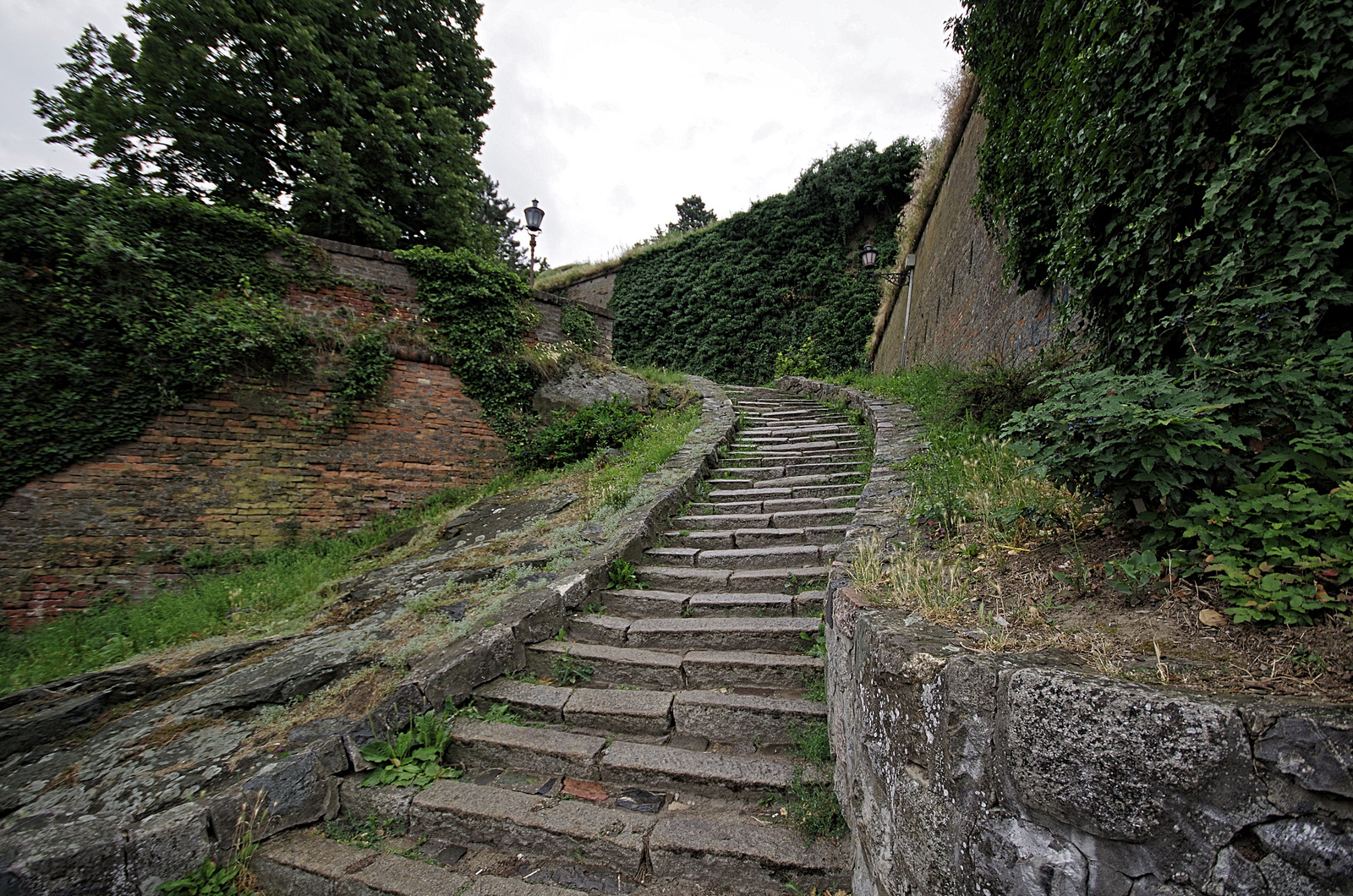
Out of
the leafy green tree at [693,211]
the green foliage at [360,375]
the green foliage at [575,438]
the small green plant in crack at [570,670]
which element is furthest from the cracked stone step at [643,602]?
the leafy green tree at [693,211]

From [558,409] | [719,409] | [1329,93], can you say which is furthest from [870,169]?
[1329,93]

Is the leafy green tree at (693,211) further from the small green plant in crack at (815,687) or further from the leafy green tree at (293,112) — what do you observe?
the small green plant in crack at (815,687)

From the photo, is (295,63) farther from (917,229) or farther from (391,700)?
(917,229)

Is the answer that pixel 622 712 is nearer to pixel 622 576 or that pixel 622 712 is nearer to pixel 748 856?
pixel 748 856

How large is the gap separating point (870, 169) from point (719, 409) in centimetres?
1123

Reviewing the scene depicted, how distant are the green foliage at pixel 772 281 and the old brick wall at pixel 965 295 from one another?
4.29 meters

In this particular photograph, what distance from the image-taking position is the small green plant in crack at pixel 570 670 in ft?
12.1

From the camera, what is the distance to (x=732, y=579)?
449cm

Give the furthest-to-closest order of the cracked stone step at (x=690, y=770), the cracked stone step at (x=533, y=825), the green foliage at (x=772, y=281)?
the green foliage at (x=772, y=281) < the cracked stone step at (x=690, y=770) < the cracked stone step at (x=533, y=825)

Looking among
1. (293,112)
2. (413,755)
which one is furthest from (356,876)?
(293,112)

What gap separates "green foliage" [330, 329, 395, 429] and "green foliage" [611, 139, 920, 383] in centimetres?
1168

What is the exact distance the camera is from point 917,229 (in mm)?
12562

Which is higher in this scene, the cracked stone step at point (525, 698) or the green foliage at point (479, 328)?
the green foliage at point (479, 328)

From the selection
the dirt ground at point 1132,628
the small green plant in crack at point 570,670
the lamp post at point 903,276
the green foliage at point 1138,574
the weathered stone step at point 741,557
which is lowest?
the small green plant in crack at point 570,670
